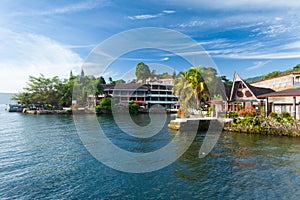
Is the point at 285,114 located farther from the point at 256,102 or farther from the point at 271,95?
the point at 256,102

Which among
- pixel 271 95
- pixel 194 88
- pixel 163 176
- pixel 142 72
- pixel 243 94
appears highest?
pixel 142 72

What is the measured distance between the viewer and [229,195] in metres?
8.84

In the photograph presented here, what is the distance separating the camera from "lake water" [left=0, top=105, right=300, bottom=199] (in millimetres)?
9086

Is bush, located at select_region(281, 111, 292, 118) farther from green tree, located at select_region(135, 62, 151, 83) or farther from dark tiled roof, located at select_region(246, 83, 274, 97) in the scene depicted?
green tree, located at select_region(135, 62, 151, 83)

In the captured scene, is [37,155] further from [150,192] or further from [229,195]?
[229,195]

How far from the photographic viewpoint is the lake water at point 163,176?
29.8ft

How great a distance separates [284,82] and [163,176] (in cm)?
2599

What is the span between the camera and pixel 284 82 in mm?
29031

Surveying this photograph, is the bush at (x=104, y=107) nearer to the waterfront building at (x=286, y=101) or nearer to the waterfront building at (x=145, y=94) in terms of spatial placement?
Answer: the waterfront building at (x=145, y=94)

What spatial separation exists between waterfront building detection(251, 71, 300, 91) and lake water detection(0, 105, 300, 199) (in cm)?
1375

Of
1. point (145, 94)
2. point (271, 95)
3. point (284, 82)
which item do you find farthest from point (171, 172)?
point (145, 94)

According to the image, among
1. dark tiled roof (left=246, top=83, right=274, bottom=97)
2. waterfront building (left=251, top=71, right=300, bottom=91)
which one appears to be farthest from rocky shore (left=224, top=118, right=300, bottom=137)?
waterfront building (left=251, top=71, right=300, bottom=91)

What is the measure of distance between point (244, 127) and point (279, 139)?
181 inches

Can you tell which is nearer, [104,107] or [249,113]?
[249,113]
